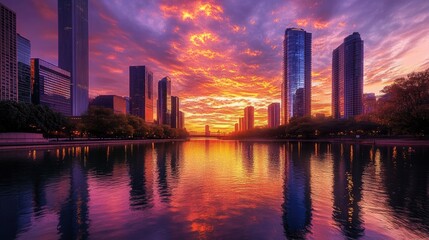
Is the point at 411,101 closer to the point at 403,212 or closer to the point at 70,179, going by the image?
the point at 403,212

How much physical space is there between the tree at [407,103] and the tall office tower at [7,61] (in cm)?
22507

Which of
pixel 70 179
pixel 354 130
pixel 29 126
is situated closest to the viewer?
pixel 70 179

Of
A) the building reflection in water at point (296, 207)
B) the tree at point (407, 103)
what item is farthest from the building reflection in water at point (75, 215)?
the tree at point (407, 103)

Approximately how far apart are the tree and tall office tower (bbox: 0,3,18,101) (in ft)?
738

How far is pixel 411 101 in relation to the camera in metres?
60.1

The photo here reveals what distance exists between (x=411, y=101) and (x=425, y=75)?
267 inches

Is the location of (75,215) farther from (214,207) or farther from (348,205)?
(348,205)

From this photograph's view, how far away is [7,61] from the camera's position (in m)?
188

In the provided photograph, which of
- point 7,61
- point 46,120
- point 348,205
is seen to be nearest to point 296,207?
point 348,205

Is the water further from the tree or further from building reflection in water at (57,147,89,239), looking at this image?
the tree

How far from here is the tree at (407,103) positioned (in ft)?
191

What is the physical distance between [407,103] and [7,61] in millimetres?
248398

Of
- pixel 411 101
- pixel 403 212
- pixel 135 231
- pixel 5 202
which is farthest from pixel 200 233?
pixel 411 101

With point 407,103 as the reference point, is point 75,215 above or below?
below
